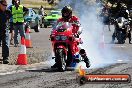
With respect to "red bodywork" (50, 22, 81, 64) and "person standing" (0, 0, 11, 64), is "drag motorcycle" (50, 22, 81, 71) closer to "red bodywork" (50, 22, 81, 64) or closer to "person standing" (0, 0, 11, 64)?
"red bodywork" (50, 22, 81, 64)

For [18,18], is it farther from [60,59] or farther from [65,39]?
[60,59]

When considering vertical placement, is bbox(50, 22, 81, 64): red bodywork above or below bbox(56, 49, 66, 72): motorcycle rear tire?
above

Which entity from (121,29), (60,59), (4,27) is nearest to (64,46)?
(60,59)

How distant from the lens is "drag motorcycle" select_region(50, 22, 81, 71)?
43.3 ft

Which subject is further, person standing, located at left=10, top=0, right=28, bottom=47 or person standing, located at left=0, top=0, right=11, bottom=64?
person standing, located at left=10, top=0, right=28, bottom=47

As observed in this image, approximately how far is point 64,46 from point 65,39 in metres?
0.20

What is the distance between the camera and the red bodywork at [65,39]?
13.5 meters

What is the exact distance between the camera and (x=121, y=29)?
2733cm

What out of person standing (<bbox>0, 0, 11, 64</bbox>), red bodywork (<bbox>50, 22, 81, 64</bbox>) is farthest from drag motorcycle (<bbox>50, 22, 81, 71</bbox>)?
person standing (<bbox>0, 0, 11, 64</bbox>)

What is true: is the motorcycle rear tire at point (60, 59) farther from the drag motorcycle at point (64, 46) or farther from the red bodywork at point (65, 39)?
the red bodywork at point (65, 39)

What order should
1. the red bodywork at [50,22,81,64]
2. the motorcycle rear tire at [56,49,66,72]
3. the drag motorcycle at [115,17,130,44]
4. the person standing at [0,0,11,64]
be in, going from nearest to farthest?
the motorcycle rear tire at [56,49,66,72] → the red bodywork at [50,22,81,64] → the person standing at [0,0,11,64] → the drag motorcycle at [115,17,130,44]

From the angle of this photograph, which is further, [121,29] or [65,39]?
[121,29]

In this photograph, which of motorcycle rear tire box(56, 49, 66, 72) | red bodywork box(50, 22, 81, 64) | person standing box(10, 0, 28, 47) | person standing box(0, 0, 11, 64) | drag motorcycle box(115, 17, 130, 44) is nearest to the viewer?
motorcycle rear tire box(56, 49, 66, 72)

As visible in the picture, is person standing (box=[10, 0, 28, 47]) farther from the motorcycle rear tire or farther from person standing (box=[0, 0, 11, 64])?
the motorcycle rear tire
